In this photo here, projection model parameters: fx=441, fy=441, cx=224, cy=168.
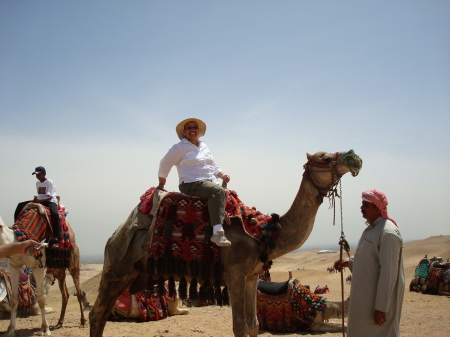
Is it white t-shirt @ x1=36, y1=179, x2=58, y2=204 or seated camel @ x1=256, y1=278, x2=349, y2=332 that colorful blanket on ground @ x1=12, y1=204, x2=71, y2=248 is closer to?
white t-shirt @ x1=36, y1=179, x2=58, y2=204

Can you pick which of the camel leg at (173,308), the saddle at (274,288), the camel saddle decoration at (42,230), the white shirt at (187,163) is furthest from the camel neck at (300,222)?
the camel saddle decoration at (42,230)

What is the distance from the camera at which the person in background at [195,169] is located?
20.3 ft

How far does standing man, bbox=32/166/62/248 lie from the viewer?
1042 centimetres

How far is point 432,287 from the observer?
49.5 feet

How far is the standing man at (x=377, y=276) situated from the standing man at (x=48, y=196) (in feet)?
25.0

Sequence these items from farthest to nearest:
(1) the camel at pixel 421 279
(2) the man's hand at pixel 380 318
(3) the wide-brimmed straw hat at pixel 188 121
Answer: (1) the camel at pixel 421 279, (3) the wide-brimmed straw hat at pixel 188 121, (2) the man's hand at pixel 380 318

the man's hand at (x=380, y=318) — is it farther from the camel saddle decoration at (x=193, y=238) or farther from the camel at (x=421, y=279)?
the camel at (x=421, y=279)

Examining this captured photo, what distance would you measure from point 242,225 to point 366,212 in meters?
1.86

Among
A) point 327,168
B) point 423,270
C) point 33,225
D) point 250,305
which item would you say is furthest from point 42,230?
point 423,270

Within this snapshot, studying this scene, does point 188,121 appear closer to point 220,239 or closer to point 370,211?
point 220,239

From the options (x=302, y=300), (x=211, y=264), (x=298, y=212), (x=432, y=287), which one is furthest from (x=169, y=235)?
(x=432, y=287)

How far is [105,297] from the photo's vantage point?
22.7ft

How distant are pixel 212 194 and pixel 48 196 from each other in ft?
20.3

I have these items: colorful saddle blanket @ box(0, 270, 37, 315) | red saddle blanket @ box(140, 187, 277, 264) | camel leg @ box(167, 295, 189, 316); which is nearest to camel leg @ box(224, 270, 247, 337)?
Answer: red saddle blanket @ box(140, 187, 277, 264)
